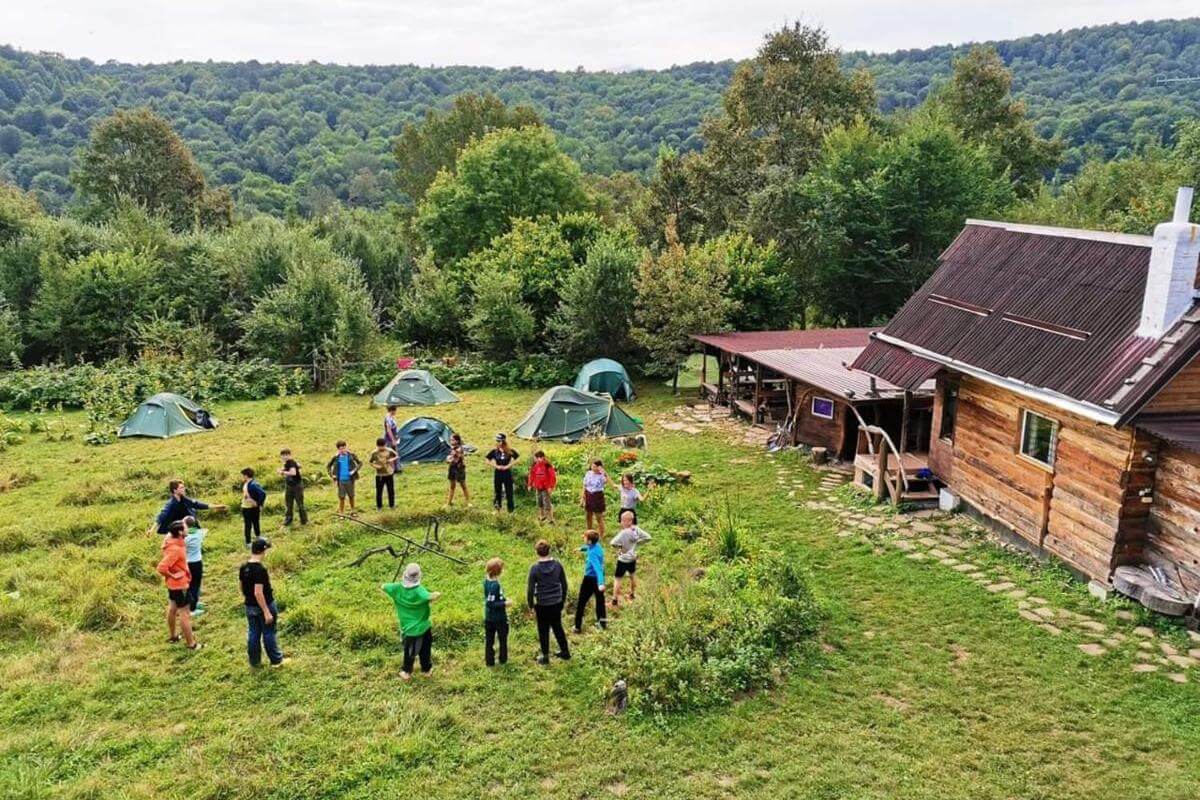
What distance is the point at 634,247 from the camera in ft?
87.0

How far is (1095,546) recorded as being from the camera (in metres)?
10.6

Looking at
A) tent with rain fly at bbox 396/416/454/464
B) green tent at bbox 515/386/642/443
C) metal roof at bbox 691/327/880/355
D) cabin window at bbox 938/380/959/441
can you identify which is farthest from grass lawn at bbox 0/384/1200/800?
metal roof at bbox 691/327/880/355

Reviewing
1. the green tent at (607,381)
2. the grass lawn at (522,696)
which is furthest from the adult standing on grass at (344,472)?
the green tent at (607,381)

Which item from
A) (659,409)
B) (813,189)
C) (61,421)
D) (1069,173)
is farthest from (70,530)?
(1069,173)

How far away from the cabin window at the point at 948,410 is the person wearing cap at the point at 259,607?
11138 mm

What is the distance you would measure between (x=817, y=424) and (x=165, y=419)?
15993 millimetres

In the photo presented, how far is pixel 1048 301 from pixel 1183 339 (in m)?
2.77

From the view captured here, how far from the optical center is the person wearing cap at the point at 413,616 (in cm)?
848

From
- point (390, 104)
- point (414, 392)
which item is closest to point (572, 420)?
point (414, 392)

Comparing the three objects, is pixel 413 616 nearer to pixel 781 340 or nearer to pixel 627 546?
pixel 627 546

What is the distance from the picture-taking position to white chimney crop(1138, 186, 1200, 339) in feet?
32.7

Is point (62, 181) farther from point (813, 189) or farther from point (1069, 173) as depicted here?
point (1069, 173)

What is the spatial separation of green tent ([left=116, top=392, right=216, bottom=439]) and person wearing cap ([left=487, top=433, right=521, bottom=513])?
35.9ft

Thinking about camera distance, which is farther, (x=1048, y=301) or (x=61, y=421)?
(x=61, y=421)
